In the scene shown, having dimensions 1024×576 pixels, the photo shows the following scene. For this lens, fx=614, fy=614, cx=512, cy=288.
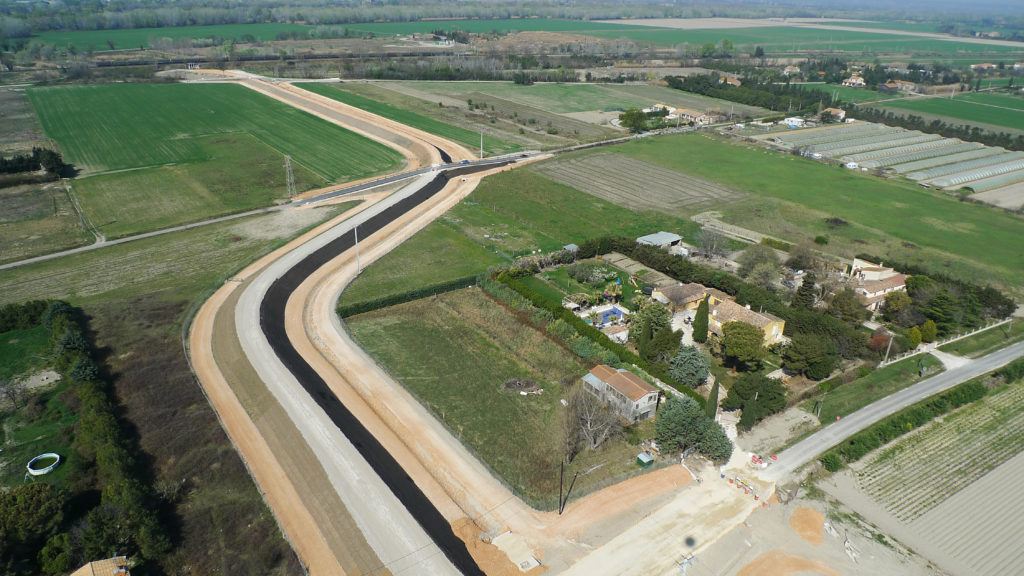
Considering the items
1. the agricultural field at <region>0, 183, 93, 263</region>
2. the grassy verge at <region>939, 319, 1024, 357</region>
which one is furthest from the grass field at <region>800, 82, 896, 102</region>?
the agricultural field at <region>0, 183, 93, 263</region>

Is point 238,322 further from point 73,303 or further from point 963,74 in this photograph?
point 963,74

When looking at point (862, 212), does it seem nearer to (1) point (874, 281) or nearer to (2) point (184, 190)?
(1) point (874, 281)

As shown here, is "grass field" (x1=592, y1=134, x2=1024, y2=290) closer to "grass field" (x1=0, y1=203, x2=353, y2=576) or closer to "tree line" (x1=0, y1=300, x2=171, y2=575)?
"grass field" (x1=0, y1=203, x2=353, y2=576)

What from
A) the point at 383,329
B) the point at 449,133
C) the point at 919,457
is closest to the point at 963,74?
the point at 449,133

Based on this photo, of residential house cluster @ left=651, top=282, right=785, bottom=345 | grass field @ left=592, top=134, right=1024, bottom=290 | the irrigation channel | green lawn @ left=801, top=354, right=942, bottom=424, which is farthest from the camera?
grass field @ left=592, top=134, right=1024, bottom=290

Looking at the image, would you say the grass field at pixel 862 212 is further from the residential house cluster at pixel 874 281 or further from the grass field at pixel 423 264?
the grass field at pixel 423 264

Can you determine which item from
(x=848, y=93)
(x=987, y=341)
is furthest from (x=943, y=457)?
(x=848, y=93)
